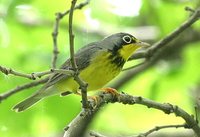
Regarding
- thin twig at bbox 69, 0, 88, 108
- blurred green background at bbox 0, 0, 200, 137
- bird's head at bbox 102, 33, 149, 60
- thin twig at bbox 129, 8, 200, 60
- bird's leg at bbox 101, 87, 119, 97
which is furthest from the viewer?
blurred green background at bbox 0, 0, 200, 137

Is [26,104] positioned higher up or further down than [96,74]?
further down

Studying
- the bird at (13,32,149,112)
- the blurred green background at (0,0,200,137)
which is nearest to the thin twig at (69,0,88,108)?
the bird at (13,32,149,112)

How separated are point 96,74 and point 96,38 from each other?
10.8ft

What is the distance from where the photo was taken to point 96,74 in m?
5.97

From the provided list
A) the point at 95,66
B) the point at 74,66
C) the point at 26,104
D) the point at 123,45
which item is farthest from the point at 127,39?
the point at 74,66

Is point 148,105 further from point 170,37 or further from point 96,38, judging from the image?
point 96,38

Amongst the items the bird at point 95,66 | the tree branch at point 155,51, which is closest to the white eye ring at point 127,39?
the bird at point 95,66

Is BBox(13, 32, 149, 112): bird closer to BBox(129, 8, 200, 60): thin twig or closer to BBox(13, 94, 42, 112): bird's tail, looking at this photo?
BBox(13, 94, 42, 112): bird's tail

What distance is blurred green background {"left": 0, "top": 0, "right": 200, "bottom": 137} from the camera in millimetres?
7414

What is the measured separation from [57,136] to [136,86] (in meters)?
1.33

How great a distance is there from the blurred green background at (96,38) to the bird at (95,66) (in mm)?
935

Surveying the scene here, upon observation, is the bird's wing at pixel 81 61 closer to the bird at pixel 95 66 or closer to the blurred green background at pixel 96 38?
the bird at pixel 95 66

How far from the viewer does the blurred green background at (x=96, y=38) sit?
7.41m

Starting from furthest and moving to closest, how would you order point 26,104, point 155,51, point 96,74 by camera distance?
point 155,51, point 26,104, point 96,74
